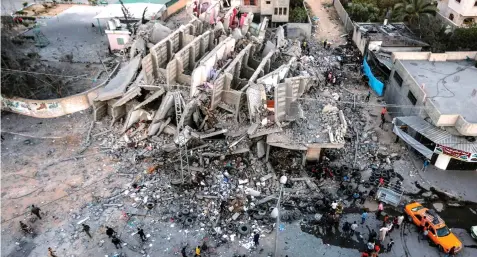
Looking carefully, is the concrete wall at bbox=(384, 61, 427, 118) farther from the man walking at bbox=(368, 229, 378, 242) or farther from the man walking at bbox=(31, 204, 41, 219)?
the man walking at bbox=(31, 204, 41, 219)

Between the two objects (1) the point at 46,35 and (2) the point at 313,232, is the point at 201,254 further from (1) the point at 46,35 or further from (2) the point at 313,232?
(1) the point at 46,35

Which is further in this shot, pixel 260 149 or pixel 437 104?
pixel 437 104

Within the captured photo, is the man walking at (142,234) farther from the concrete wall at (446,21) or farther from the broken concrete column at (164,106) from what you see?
the concrete wall at (446,21)

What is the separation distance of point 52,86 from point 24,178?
25.5 ft

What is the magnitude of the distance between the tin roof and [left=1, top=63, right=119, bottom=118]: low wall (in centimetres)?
1982

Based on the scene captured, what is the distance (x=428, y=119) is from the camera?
2070 cm

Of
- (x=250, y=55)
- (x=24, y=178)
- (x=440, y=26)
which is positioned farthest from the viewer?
A: (x=440, y=26)

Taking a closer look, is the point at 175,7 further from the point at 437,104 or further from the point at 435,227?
the point at 435,227

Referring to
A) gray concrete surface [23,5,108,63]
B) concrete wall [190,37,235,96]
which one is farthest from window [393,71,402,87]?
gray concrete surface [23,5,108,63]

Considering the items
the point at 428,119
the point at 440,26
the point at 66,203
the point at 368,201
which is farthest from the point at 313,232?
the point at 440,26

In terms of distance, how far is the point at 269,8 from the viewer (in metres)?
34.7

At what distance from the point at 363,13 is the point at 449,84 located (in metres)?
15.2

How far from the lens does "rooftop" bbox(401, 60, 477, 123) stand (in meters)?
20.6

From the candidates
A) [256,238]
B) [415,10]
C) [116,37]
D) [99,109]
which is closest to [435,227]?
[256,238]
